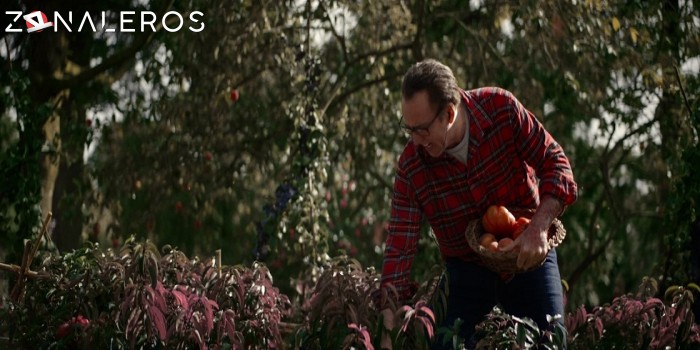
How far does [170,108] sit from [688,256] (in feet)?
13.9

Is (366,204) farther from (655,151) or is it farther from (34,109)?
(34,109)

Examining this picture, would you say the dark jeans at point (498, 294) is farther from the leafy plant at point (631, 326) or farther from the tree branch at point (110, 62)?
the tree branch at point (110, 62)

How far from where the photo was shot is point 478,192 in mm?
3891

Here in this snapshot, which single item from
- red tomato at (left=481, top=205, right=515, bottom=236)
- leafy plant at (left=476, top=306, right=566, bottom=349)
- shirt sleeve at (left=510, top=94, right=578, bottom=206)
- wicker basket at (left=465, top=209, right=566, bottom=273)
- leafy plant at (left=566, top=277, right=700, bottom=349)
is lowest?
leafy plant at (left=566, top=277, right=700, bottom=349)

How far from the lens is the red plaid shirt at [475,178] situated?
3.83m

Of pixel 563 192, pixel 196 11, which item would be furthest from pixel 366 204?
pixel 563 192

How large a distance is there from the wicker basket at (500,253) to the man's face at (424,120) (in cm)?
36

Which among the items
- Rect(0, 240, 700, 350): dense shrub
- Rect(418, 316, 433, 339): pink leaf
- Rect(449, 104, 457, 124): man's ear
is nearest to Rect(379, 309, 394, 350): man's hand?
Rect(0, 240, 700, 350): dense shrub

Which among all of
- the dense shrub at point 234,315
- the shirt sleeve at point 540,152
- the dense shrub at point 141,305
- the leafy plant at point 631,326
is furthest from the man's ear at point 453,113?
the leafy plant at point 631,326

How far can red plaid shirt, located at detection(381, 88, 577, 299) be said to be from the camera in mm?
3834

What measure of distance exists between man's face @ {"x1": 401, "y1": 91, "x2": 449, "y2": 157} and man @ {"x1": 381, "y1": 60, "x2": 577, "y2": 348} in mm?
23

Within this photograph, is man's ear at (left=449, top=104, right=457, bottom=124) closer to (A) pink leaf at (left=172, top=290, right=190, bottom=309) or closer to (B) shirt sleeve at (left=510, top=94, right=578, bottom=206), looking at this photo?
(B) shirt sleeve at (left=510, top=94, right=578, bottom=206)

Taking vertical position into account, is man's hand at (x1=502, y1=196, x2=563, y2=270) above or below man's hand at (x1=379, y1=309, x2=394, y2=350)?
above

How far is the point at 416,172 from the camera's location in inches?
154
